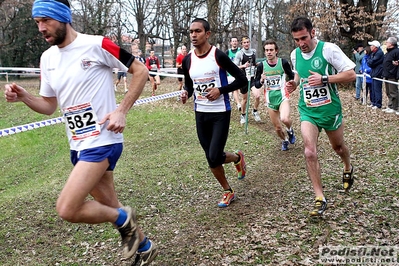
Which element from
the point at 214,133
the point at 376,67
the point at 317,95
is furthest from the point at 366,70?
the point at 214,133

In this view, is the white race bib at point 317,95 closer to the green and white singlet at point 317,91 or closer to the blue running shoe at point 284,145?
the green and white singlet at point 317,91

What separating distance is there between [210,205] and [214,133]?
1.10 metres

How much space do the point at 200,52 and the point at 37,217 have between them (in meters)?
3.17

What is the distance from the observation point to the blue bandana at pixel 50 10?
328 centimetres

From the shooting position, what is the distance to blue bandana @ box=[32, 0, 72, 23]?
10.8 feet

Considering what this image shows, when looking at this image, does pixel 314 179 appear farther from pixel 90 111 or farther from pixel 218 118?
pixel 90 111

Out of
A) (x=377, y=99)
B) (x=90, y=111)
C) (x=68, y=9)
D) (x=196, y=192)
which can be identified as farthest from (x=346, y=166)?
(x=377, y=99)

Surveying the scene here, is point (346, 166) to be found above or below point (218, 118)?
below

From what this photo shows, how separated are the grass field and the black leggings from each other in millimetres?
751

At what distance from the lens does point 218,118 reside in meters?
5.41

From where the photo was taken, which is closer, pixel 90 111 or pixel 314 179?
pixel 90 111

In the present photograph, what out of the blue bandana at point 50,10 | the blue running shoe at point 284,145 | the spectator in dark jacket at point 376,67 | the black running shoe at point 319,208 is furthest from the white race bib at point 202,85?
the spectator in dark jacket at point 376,67

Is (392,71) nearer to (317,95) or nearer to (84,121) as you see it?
(317,95)

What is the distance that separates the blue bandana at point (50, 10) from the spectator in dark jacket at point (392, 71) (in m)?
11.5
